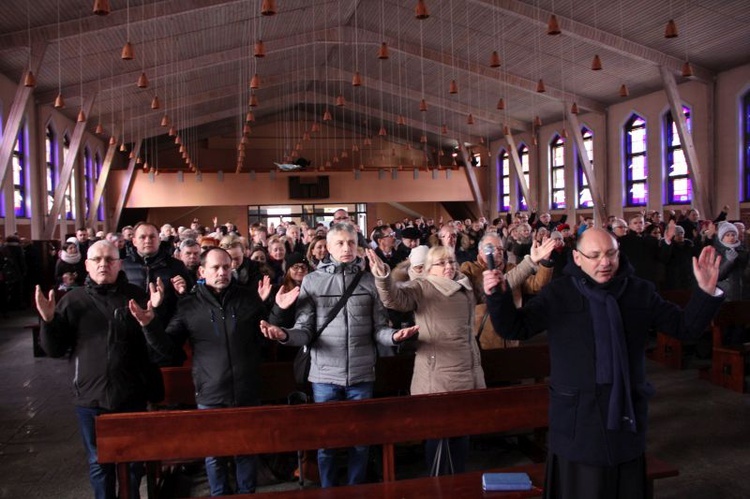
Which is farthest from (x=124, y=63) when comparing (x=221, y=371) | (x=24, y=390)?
(x=221, y=371)

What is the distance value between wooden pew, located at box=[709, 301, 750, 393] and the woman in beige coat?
153 inches

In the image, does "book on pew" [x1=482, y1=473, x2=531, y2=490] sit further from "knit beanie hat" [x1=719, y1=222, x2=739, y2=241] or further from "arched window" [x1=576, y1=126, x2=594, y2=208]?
"arched window" [x1=576, y1=126, x2=594, y2=208]

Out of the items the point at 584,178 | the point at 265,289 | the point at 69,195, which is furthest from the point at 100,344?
the point at 584,178

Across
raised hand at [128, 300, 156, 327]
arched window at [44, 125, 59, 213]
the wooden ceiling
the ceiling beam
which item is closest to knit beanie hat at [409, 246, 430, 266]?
raised hand at [128, 300, 156, 327]

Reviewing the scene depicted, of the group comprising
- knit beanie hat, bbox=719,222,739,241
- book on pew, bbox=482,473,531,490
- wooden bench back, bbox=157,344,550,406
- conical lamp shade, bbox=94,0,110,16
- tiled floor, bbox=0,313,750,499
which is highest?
conical lamp shade, bbox=94,0,110,16

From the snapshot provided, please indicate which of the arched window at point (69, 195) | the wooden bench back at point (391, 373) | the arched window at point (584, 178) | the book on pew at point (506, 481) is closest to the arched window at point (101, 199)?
the arched window at point (69, 195)

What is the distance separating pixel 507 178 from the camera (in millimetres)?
28656

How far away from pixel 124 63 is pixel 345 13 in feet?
18.8

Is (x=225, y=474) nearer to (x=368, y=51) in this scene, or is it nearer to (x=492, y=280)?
(x=492, y=280)

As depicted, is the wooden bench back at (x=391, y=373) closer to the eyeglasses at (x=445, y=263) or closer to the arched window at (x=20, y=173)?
the eyeglasses at (x=445, y=263)

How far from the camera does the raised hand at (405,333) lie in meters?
3.49

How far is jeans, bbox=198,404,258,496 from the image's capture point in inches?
145

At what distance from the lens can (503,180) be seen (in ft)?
94.9

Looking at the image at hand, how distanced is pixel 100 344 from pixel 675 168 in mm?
18866
